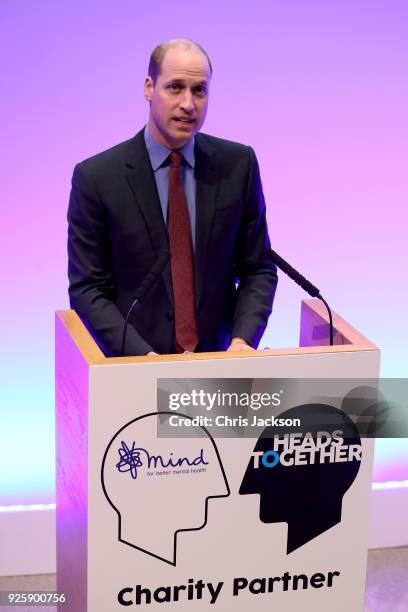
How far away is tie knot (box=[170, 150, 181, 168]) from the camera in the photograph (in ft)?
9.68

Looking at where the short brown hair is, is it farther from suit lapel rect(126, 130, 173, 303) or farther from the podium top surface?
the podium top surface

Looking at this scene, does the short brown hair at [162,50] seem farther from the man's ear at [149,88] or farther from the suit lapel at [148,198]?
the suit lapel at [148,198]

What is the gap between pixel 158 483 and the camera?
2.44 metres

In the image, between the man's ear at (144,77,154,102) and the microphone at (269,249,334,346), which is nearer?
the microphone at (269,249,334,346)

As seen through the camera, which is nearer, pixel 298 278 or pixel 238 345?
pixel 298 278

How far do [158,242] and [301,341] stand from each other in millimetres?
501

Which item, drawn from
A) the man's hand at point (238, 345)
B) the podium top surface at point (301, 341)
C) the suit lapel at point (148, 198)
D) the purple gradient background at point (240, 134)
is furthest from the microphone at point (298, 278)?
the purple gradient background at point (240, 134)

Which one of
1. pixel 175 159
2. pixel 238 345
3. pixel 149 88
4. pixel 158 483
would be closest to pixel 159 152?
pixel 175 159

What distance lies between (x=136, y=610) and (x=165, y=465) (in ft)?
1.25

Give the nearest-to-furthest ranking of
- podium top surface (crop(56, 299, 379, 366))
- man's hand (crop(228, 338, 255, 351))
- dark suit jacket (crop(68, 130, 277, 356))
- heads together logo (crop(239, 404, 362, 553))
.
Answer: podium top surface (crop(56, 299, 379, 366)) → heads together logo (crop(239, 404, 362, 553)) → man's hand (crop(228, 338, 255, 351)) → dark suit jacket (crop(68, 130, 277, 356))

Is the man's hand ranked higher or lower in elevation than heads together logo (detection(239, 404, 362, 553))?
higher

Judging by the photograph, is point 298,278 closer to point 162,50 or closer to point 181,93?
point 181,93

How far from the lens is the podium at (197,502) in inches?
93.7

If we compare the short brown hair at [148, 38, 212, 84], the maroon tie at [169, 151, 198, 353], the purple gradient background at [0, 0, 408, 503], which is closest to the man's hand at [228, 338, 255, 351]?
the maroon tie at [169, 151, 198, 353]
